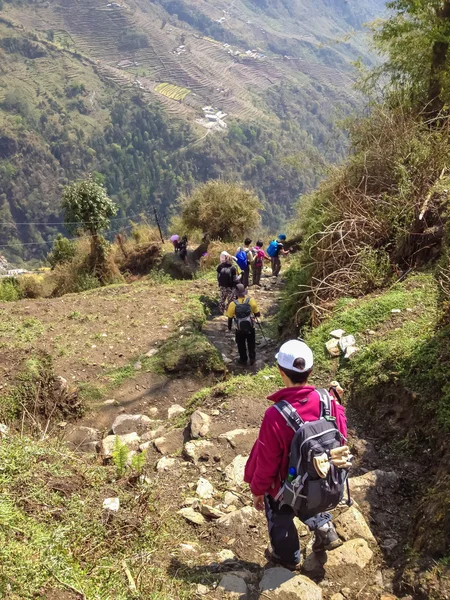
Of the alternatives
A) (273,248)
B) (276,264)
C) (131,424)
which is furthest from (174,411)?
(276,264)

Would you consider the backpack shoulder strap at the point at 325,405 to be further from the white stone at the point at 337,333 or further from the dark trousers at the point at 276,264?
the dark trousers at the point at 276,264

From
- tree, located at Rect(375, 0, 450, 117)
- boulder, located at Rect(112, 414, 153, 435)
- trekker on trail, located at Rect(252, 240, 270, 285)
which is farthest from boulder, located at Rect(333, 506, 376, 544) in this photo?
trekker on trail, located at Rect(252, 240, 270, 285)

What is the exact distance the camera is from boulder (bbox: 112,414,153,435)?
19.3 feet

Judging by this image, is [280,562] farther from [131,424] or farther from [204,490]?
[131,424]

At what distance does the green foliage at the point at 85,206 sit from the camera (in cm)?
1866

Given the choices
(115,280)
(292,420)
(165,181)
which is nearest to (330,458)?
(292,420)

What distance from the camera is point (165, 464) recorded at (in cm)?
435

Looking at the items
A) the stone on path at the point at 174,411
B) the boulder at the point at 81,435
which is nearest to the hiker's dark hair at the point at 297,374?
the boulder at the point at 81,435

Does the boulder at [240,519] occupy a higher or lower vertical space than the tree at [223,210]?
higher

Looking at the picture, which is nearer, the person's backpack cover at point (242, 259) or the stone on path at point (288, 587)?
the stone on path at point (288, 587)

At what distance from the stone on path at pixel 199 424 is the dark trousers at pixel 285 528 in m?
2.15

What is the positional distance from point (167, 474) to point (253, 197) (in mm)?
18508

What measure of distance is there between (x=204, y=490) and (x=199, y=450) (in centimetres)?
62

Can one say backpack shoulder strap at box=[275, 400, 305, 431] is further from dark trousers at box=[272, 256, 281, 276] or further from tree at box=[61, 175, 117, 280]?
tree at box=[61, 175, 117, 280]
